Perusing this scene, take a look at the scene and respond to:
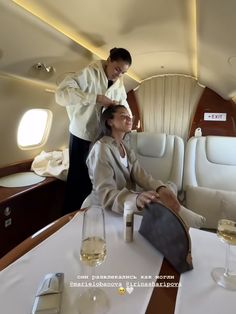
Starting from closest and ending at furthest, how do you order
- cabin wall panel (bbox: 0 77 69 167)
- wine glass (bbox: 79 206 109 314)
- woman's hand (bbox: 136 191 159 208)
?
1. wine glass (bbox: 79 206 109 314)
2. woman's hand (bbox: 136 191 159 208)
3. cabin wall panel (bbox: 0 77 69 167)

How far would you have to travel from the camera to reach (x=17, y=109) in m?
2.06

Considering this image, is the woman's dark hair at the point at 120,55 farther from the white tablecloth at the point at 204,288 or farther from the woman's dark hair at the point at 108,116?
the white tablecloth at the point at 204,288

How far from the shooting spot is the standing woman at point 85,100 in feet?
5.58

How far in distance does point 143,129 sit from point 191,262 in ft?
9.42

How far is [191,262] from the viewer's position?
2.55 feet

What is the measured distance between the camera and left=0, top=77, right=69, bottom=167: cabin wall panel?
6.10ft

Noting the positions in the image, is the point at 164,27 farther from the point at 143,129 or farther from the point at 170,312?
the point at 143,129

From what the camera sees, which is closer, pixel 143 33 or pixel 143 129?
pixel 143 33

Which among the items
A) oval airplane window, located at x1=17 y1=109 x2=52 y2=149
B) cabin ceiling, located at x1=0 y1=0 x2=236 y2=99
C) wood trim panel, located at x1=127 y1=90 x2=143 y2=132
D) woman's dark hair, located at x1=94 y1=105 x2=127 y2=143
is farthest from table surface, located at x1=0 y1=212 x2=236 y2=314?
Result: wood trim panel, located at x1=127 y1=90 x2=143 y2=132

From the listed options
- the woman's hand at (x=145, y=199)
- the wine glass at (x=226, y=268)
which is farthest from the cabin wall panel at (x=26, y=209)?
the wine glass at (x=226, y=268)

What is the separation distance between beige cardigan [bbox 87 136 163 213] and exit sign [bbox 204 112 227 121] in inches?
75.2

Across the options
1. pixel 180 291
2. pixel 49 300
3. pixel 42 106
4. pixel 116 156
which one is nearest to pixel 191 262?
pixel 180 291

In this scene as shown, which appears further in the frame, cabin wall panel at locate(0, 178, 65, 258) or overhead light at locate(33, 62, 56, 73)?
cabin wall panel at locate(0, 178, 65, 258)

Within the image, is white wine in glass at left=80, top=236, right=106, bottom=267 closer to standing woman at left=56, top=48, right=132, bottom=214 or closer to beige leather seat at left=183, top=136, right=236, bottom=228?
standing woman at left=56, top=48, right=132, bottom=214
